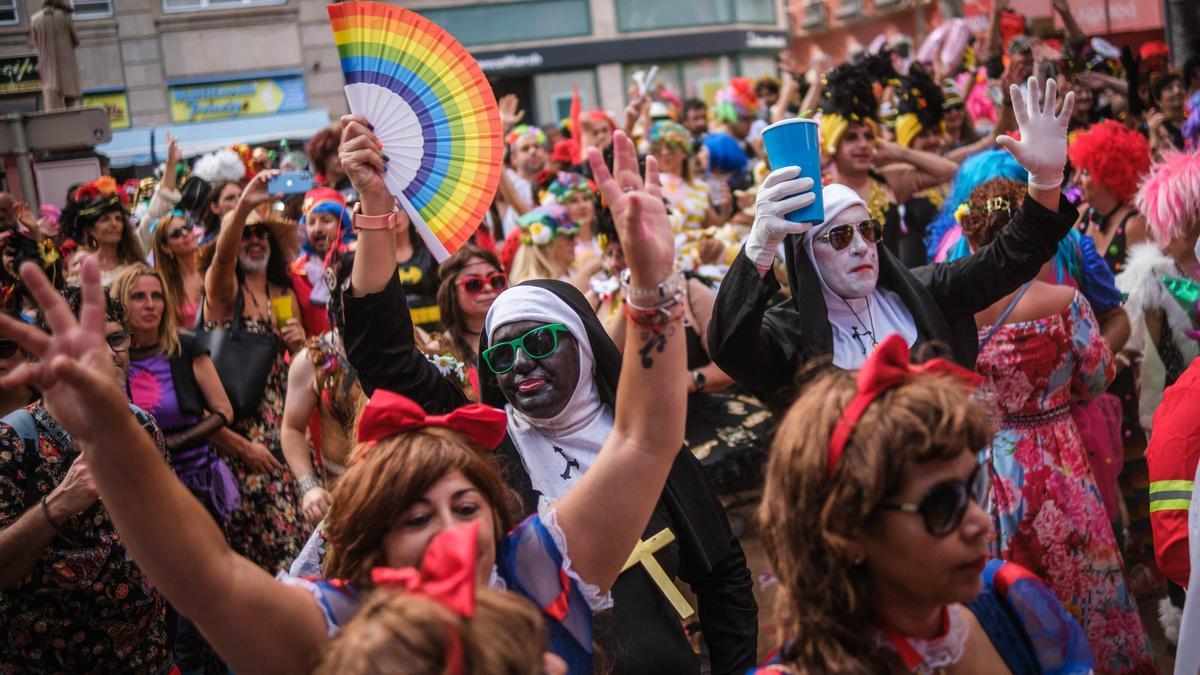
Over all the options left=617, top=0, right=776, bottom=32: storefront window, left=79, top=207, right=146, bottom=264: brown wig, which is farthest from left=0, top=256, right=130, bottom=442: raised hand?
left=617, top=0, right=776, bottom=32: storefront window

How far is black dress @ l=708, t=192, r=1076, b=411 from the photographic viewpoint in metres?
3.52

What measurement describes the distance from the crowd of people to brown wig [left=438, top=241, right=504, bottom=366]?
16mm

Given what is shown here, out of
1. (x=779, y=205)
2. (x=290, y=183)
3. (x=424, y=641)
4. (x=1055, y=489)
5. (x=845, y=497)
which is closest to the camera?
(x=424, y=641)

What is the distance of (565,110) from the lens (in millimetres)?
31562

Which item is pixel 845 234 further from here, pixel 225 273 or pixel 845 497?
pixel 225 273

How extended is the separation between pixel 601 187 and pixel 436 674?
0.98 meters

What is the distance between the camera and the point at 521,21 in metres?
31.5

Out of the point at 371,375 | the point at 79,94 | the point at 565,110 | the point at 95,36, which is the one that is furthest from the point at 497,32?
the point at 371,375

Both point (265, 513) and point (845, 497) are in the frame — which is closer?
point (845, 497)

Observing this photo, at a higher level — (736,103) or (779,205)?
(736,103)

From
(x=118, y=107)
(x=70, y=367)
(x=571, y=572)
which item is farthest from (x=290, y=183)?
(x=118, y=107)

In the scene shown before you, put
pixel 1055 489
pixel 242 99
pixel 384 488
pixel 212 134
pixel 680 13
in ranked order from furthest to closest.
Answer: pixel 680 13
pixel 242 99
pixel 212 134
pixel 1055 489
pixel 384 488

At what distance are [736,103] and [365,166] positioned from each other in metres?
10.7

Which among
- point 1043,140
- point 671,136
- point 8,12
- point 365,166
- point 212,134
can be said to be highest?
point 8,12
